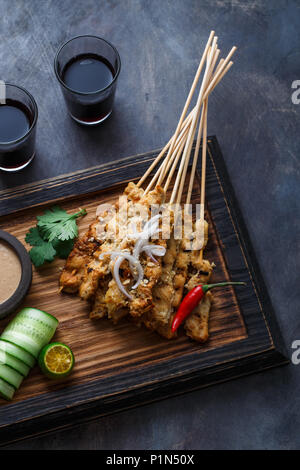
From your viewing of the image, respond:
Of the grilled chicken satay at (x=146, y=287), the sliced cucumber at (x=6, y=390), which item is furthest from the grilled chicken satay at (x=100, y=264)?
the sliced cucumber at (x=6, y=390)

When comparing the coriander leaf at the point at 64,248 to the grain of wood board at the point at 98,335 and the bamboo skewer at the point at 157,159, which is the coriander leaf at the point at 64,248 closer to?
the grain of wood board at the point at 98,335

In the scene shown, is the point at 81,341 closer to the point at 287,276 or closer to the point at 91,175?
the point at 91,175

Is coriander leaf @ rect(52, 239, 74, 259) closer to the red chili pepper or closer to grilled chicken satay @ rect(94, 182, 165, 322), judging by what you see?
grilled chicken satay @ rect(94, 182, 165, 322)

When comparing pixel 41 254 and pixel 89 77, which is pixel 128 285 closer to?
pixel 41 254

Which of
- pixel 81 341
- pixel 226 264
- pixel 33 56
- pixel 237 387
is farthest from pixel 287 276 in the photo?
pixel 33 56

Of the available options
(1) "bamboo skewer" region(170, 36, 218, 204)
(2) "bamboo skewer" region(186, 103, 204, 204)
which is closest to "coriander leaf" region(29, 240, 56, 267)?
(1) "bamboo skewer" region(170, 36, 218, 204)
